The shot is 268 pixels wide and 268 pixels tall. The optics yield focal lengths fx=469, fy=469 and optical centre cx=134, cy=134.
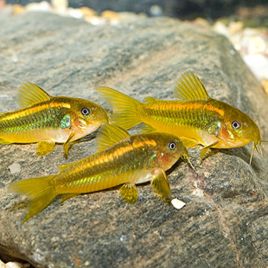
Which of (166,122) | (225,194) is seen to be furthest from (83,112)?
(225,194)

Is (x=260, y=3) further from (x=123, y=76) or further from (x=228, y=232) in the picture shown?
(x=228, y=232)

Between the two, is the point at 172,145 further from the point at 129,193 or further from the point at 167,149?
the point at 129,193

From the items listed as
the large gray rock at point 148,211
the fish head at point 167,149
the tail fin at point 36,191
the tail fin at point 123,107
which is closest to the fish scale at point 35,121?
the large gray rock at point 148,211

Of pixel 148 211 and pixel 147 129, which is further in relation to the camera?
pixel 147 129

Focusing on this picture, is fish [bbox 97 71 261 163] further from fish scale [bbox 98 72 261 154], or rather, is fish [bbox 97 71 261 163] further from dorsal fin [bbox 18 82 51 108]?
dorsal fin [bbox 18 82 51 108]

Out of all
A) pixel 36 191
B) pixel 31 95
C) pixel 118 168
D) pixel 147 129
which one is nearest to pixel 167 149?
pixel 118 168

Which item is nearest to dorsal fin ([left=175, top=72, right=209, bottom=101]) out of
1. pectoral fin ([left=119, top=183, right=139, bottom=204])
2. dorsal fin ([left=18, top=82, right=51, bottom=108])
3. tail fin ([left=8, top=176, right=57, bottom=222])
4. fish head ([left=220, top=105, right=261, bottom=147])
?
A: fish head ([left=220, top=105, right=261, bottom=147])
